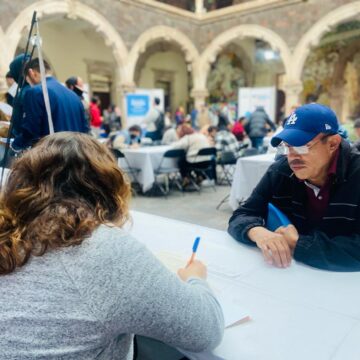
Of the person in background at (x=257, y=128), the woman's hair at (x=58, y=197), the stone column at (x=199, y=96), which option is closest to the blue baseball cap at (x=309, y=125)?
the woman's hair at (x=58, y=197)

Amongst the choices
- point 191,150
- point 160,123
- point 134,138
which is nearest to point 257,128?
point 160,123

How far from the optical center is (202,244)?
1535mm

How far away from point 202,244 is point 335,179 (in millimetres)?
598

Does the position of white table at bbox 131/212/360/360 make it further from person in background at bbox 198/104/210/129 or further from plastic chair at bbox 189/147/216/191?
person in background at bbox 198/104/210/129

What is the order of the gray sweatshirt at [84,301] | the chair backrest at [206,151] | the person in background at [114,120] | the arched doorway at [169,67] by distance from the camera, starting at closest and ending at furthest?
the gray sweatshirt at [84,301] < the chair backrest at [206,151] < the person in background at [114,120] < the arched doorway at [169,67]

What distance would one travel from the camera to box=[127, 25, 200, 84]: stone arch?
1241 centimetres

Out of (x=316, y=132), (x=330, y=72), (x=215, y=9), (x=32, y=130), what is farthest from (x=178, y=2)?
(x=316, y=132)

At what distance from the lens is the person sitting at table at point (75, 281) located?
713 millimetres

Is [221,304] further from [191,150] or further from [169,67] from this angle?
[169,67]

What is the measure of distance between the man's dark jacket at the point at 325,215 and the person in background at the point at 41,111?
1.98 metres

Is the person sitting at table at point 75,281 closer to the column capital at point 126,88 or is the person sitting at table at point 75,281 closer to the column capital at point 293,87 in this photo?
the column capital at point 126,88

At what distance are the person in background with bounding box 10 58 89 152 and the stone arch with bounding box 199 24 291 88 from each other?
10.8 metres

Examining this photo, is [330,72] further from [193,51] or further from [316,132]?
[316,132]

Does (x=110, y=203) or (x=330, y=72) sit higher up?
(x=330, y=72)
